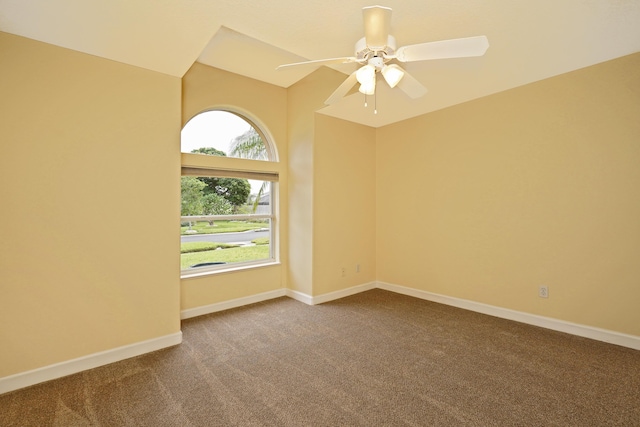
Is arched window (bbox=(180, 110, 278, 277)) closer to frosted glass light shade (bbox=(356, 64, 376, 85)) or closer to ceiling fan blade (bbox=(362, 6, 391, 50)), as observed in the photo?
frosted glass light shade (bbox=(356, 64, 376, 85))

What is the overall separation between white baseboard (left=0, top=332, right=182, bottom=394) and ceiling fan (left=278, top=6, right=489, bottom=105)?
266cm

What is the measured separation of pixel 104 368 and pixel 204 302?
1.22m

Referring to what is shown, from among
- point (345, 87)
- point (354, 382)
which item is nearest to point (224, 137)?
point (345, 87)

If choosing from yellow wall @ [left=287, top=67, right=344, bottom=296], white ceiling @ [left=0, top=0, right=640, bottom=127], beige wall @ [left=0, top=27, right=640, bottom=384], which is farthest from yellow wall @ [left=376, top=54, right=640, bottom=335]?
yellow wall @ [left=287, top=67, right=344, bottom=296]

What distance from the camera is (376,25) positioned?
166 cm

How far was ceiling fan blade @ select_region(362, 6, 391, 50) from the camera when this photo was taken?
1563 mm

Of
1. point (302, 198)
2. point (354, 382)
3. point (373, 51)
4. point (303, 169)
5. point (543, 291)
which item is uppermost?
point (373, 51)

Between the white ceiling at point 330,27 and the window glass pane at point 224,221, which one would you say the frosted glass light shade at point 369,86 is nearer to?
the white ceiling at point 330,27

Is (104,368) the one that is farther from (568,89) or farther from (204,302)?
(568,89)

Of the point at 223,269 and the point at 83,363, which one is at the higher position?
the point at 223,269

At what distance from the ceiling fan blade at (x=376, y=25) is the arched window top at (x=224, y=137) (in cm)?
250

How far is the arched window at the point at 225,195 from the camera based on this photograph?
11.5ft

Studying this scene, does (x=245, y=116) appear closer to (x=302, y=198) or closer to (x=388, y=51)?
(x=302, y=198)

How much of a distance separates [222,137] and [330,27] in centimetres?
209
